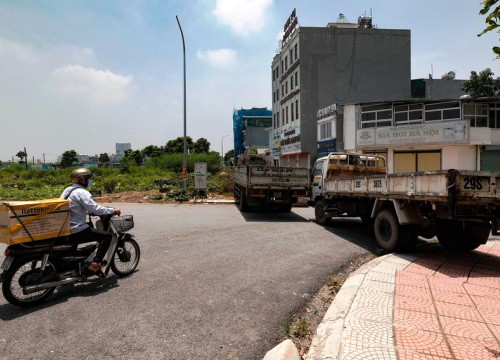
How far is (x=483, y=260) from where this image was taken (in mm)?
6262

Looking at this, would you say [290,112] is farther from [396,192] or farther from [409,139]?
[396,192]

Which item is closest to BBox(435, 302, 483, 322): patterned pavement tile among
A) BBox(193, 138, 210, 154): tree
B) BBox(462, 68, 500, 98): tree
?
BBox(462, 68, 500, 98): tree

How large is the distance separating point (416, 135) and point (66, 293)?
24389 mm

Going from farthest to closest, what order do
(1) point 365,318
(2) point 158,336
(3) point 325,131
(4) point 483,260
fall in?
(3) point 325,131
(4) point 483,260
(1) point 365,318
(2) point 158,336

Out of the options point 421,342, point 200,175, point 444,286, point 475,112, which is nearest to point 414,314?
point 421,342

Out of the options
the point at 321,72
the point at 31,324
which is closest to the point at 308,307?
the point at 31,324

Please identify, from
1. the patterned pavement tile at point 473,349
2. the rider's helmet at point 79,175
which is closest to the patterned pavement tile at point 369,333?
the patterned pavement tile at point 473,349

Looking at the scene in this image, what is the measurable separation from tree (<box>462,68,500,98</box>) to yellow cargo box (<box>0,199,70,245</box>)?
36987mm

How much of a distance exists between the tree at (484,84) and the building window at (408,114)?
12.2 meters

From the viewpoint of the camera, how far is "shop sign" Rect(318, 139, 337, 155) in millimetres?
28373

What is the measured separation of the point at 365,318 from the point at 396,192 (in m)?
3.70

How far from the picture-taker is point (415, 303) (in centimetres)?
411

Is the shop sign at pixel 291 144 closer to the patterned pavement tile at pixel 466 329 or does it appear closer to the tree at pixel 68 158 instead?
the patterned pavement tile at pixel 466 329

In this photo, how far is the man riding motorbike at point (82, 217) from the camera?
15.6 feet
